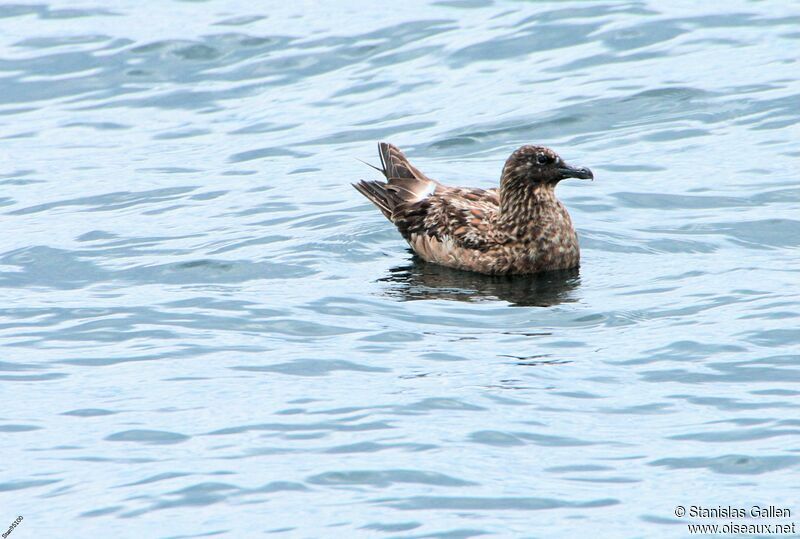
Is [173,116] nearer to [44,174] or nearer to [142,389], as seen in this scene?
[44,174]

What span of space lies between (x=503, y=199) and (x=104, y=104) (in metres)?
7.75

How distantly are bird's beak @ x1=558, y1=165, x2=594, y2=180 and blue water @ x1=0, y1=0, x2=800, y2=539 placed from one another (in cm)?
75

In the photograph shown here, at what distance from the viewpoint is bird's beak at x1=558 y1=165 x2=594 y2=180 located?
12405 mm

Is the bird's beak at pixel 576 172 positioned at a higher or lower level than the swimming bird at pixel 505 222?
higher

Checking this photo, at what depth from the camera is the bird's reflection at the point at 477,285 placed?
1181 centimetres

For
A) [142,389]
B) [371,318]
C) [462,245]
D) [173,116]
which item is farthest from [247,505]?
[173,116]

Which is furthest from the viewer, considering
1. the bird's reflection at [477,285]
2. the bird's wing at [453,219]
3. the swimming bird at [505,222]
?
the bird's wing at [453,219]

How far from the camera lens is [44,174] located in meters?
16.8

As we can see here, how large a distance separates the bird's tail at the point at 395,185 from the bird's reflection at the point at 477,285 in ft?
3.13

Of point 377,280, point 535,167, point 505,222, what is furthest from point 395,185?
point 377,280

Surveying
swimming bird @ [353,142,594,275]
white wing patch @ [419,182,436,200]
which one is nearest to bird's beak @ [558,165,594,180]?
swimming bird @ [353,142,594,275]

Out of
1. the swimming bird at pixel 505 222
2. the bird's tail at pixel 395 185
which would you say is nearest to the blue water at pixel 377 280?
the swimming bird at pixel 505 222

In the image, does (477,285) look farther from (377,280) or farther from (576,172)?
(576,172)

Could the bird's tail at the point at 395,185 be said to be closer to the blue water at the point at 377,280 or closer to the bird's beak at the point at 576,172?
the blue water at the point at 377,280
